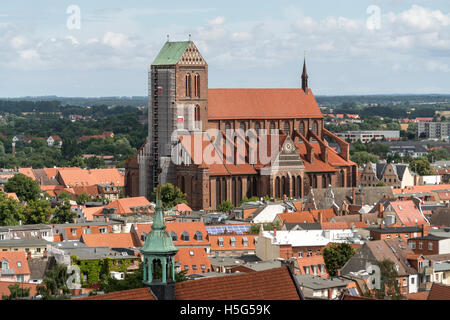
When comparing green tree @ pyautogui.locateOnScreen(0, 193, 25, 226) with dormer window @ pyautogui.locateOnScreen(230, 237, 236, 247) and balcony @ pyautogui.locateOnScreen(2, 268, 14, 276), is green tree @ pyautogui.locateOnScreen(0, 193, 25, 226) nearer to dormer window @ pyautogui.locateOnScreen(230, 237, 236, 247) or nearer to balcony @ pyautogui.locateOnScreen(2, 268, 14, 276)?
dormer window @ pyautogui.locateOnScreen(230, 237, 236, 247)

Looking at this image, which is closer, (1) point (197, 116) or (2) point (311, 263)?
(2) point (311, 263)

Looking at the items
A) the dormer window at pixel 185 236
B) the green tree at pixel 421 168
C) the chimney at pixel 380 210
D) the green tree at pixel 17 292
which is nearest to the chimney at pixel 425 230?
the chimney at pixel 380 210

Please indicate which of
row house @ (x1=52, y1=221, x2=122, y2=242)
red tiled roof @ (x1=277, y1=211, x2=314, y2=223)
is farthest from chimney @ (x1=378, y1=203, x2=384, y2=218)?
row house @ (x1=52, y1=221, x2=122, y2=242)

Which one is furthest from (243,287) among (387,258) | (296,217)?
(296,217)

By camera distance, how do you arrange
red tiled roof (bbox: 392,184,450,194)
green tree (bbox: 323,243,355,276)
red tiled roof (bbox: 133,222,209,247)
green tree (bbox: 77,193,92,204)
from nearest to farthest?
green tree (bbox: 323,243,355,276)
red tiled roof (bbox: 133,222,209,247)
red tiled roof (bbox: 392,184,450,194)
green tree (bbox: 77,193,92,204)

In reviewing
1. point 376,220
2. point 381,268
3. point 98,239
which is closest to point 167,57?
point 376,220

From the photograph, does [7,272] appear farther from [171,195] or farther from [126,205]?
[171,195]

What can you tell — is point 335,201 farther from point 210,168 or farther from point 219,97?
point 219,97
